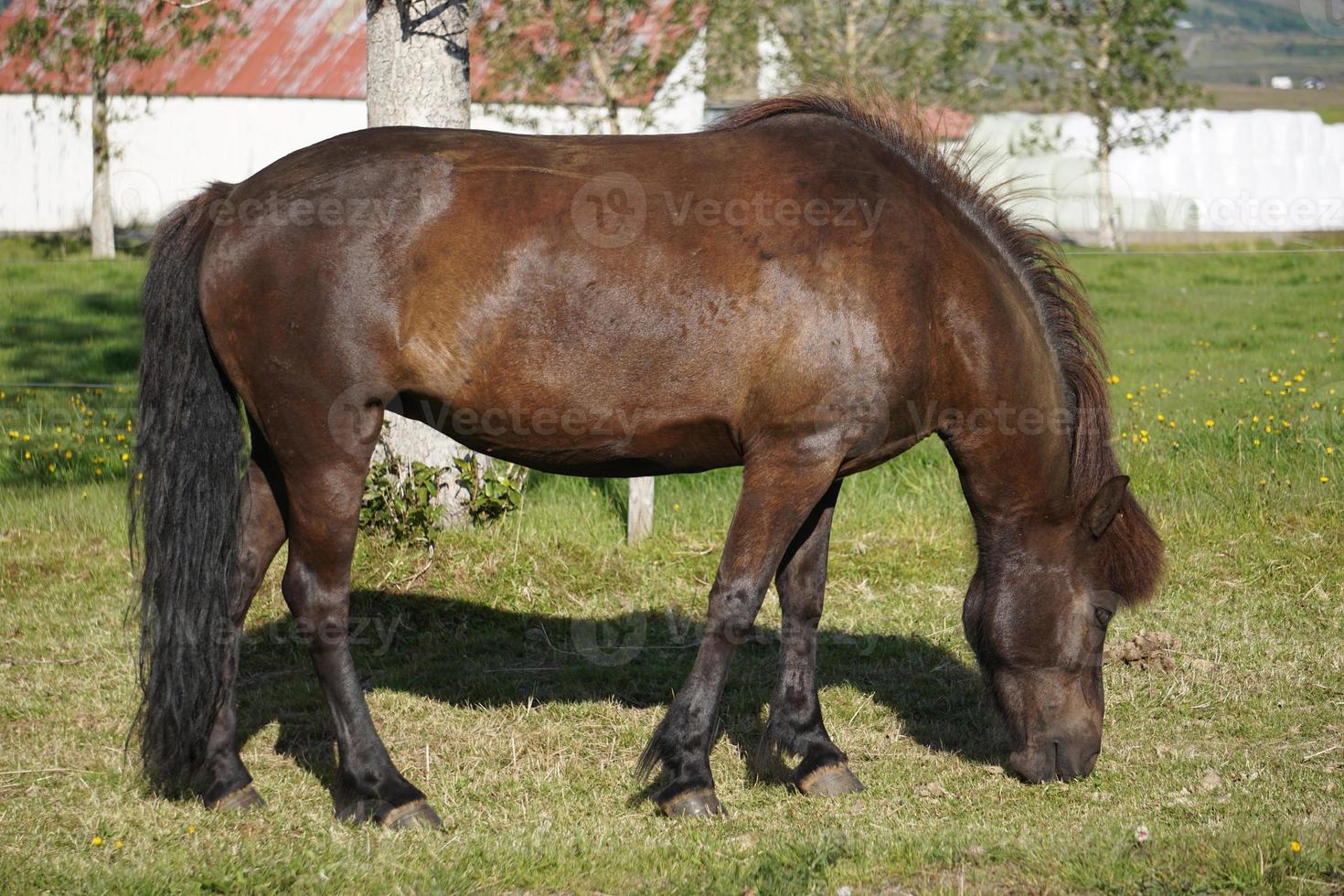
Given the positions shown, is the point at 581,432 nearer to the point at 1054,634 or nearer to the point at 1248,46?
the point at 1054,634

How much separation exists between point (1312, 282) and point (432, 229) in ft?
52.6

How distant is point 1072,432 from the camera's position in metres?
4.32

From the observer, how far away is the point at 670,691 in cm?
546

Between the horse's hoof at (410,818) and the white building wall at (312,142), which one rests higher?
the white building wall at (312,142)

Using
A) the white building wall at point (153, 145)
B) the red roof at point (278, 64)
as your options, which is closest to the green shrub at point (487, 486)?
the white building wall at point (153, 145)

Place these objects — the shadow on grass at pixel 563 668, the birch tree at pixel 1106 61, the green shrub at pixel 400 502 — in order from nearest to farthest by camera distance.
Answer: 1. the shadow on grass at pixel 563 668
2. the green shrub at pixel 400 502
3. the birch tree at pixel 1106 61

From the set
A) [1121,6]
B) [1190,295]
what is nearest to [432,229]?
[1190,295]

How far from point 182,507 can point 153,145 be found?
27.8 meters

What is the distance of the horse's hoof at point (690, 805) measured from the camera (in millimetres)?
4027

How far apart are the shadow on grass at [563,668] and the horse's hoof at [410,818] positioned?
74cm

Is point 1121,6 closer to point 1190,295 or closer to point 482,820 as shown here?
point 1190,295

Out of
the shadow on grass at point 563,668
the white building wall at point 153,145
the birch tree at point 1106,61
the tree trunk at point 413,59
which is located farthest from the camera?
the white building wall at point 153,145

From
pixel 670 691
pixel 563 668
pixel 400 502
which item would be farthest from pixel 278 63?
pixel 670 691

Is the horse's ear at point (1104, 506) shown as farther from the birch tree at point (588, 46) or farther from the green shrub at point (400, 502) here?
the birch tree at point (588, 46)
